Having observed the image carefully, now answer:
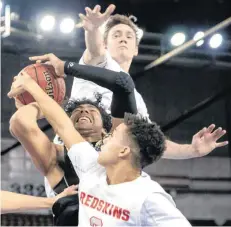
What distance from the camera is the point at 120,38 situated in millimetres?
3160

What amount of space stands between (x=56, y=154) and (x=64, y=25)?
11.4 ft

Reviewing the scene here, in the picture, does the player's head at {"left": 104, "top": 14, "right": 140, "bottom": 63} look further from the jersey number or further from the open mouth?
the jersey number

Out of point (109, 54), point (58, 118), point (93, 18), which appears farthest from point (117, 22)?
point (58, 118)

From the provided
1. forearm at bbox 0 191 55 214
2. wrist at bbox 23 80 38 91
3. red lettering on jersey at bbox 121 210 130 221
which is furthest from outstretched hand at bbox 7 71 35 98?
red lettering on jersey at bbox 121 210 130 221

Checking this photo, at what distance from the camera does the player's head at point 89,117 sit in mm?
2503

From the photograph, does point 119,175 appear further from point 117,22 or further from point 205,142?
point 117,22

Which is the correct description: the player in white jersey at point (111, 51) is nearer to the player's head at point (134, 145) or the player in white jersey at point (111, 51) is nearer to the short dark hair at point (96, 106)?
the short dark hair at point (96, 106)

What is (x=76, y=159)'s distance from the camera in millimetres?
2180

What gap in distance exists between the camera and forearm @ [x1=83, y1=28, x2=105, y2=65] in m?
2.63

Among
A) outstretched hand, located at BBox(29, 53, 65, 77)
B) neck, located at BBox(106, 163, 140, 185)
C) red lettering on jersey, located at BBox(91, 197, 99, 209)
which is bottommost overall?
red lettering on jersey, located at BBox(91, 197, 99, 209)

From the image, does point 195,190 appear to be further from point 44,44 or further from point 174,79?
point 44,44

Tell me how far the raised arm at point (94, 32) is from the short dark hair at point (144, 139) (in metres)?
0.53

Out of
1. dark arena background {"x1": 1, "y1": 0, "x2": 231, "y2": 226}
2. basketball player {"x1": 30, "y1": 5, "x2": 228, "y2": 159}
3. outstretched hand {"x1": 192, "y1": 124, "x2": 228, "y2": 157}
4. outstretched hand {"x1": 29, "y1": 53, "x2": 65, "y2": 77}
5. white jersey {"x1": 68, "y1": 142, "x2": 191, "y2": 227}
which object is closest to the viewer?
white jersey {"x1": 68, "y1": 142, "x2": 191, "y2": 227}

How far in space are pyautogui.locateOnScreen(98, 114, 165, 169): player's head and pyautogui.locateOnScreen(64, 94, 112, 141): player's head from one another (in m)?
0.34
